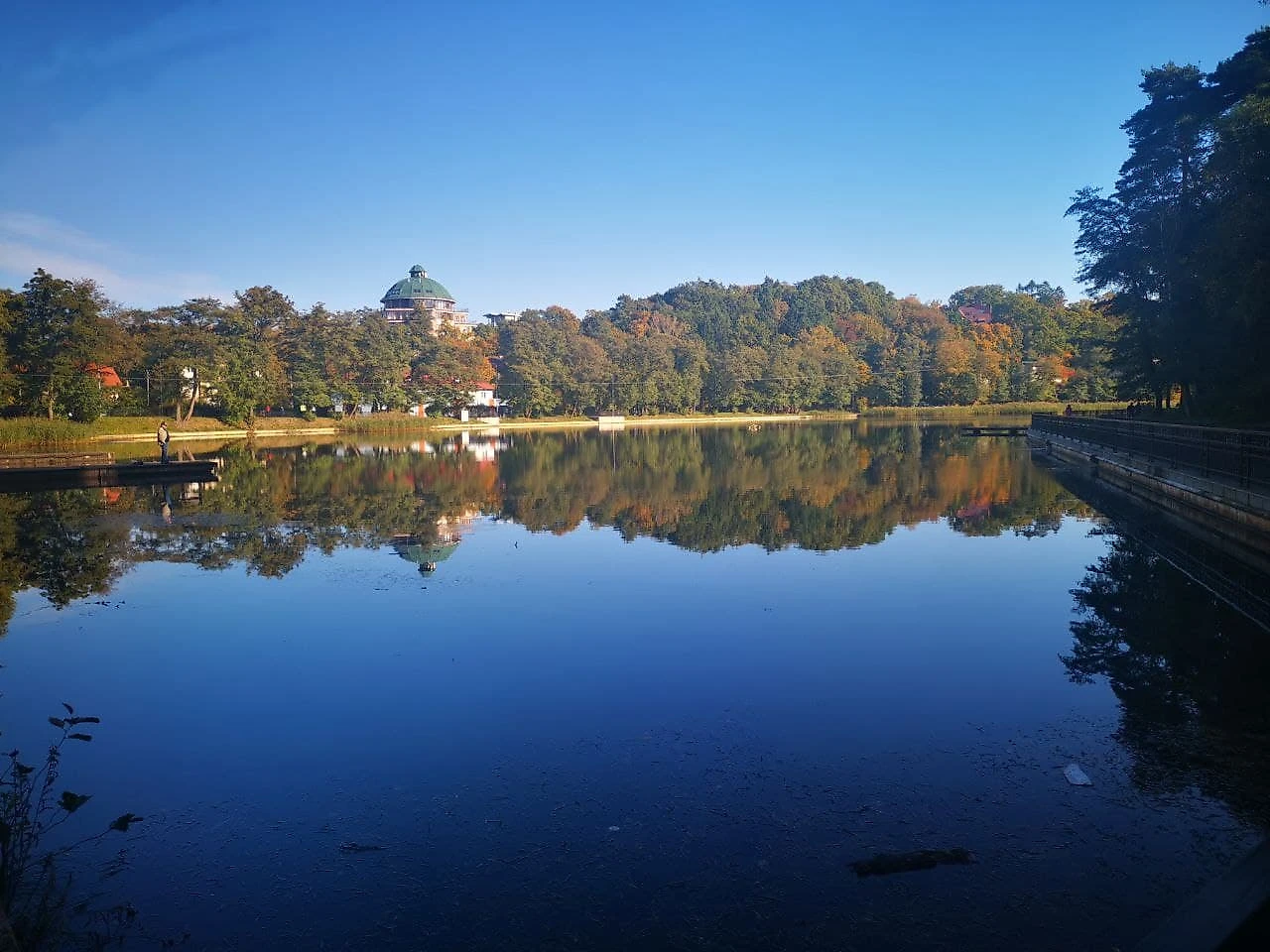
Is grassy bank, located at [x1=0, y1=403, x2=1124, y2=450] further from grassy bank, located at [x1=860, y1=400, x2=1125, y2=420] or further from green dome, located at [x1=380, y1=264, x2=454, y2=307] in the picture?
green dome, located at [x1=380, y1=264, x2=454, y2=307]

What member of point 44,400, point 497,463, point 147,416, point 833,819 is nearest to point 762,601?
point 833,819

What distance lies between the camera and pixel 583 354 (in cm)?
8281

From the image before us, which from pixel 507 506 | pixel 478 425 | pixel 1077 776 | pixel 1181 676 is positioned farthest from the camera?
pixel 478 425

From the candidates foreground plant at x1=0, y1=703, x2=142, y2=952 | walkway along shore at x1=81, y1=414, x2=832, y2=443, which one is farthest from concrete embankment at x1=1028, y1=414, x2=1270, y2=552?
walkway along shore at x1=81, y1=414, x2=832, y2=443

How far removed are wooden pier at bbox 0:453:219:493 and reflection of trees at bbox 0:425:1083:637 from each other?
117 cm

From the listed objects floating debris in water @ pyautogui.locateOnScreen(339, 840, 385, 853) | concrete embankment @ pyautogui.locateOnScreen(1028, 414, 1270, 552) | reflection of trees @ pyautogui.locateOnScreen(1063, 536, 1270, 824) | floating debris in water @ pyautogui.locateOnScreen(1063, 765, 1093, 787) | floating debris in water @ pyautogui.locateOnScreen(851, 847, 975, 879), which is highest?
concrete embankment @ pyautogui.locateOnScreen(1028, 414, 1270, 552)

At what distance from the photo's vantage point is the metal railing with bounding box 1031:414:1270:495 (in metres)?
14.0

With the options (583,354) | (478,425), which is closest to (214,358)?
(478,425)

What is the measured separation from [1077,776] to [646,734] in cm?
307

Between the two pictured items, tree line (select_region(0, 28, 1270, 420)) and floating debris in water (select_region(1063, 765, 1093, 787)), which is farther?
tree line (select_region(0, 28, 1270, 420))

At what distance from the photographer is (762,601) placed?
36.0 ft

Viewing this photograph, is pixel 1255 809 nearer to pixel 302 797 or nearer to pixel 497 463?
pixel 302 797

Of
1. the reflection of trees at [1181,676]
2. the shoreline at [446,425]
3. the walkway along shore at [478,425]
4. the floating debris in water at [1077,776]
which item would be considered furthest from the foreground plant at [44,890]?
the walkway along shore at [478,425]

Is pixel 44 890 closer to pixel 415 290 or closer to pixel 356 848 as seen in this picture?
pixel 356 848
